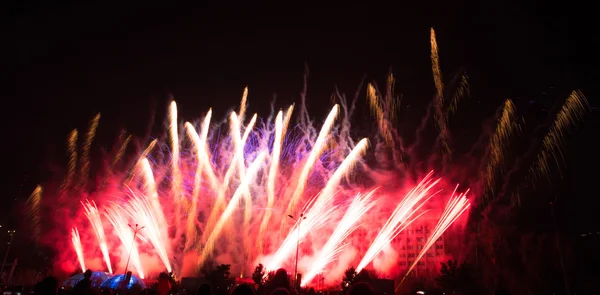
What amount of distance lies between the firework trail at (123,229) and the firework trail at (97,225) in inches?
58.7

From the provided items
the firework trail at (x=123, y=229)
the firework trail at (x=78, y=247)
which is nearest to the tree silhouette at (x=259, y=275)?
the firework trail at (x=123, y=229)

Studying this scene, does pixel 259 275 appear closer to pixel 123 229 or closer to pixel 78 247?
pixel 123 229

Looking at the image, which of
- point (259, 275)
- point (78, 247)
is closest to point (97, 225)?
point (78, 247)

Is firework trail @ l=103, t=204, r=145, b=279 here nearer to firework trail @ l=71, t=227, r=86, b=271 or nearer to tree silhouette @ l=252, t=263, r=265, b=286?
firework trail @ l=71, t=227, r=86, b=271

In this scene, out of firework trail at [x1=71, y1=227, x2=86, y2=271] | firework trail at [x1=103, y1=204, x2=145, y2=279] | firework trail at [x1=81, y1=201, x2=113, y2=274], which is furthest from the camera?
firework trail at [x1=71, y1=227, x2=86, y2=271]

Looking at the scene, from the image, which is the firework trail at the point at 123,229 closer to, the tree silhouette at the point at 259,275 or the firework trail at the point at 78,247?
the firework trail at the point at 78,247

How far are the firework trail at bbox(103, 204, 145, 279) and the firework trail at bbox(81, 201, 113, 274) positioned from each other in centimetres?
149

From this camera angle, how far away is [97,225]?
5006 cm

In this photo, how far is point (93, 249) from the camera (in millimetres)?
53594

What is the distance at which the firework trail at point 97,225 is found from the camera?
4565cm

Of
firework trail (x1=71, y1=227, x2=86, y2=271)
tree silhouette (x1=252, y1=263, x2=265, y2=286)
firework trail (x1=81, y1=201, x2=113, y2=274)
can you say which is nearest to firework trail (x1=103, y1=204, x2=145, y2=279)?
firework trail (x1=81, y1=201, x2=113, y2=274)

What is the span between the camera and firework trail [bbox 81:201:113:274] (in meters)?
45.7

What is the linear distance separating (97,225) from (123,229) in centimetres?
655

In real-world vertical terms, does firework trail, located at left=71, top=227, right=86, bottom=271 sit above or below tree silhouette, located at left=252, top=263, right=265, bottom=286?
above
